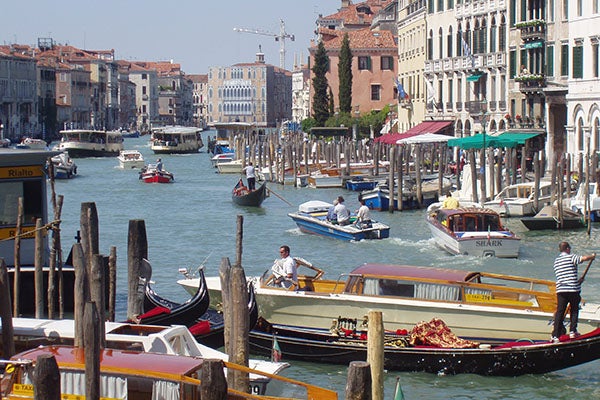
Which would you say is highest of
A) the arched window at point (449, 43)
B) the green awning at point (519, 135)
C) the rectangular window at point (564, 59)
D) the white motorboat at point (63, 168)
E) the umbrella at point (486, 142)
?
the arched window at point (449, 43)

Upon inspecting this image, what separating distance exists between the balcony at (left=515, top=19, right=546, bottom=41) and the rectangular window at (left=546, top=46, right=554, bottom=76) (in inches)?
25.9

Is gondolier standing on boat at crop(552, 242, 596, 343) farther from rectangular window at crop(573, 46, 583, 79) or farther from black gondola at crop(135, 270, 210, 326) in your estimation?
rectangular window at crop(573, 46, 583, 79)

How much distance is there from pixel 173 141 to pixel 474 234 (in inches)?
1844

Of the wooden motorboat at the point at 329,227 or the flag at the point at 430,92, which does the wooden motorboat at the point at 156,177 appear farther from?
the wooden motorboat at the point at 329,227

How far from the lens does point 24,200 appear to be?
46.4 feet

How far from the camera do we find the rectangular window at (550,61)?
3247cm

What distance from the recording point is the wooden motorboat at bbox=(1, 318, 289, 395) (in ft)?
31.0

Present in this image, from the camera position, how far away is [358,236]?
70.2ft

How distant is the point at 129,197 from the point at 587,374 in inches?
974

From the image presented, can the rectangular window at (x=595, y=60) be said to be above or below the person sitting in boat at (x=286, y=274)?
above

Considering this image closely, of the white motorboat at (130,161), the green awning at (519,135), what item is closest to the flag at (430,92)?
the green awning at (519,135)

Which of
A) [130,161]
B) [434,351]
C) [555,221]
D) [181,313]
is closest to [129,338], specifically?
[181,313]

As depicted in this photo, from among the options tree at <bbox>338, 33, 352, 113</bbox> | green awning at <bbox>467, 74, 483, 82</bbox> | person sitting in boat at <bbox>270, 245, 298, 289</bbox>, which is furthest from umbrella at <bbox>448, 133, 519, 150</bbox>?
tree at <bbox>338, 33, 352, 113</bbox>

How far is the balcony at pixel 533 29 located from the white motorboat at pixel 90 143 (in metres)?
28.0
